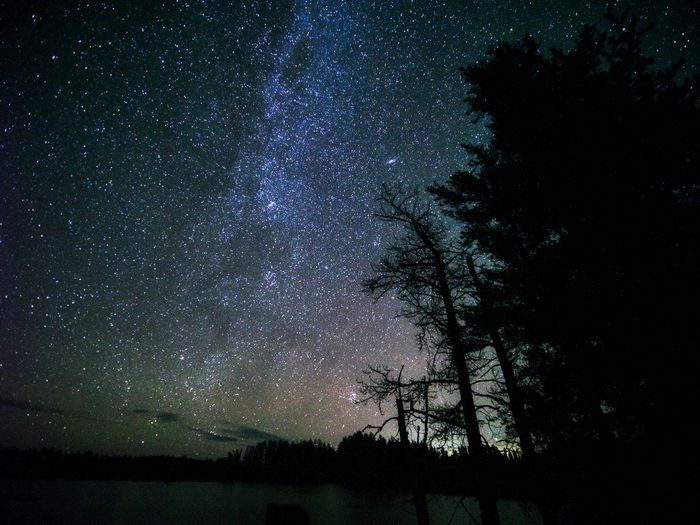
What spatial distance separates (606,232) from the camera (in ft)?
17.1

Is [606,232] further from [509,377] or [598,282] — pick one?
[509,377]

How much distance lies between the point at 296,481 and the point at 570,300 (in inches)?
8026

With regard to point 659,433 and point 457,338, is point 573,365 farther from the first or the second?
point 457,338

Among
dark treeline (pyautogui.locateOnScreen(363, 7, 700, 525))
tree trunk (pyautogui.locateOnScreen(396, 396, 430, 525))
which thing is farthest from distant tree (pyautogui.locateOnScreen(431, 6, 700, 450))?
tree trunk (pyautogui.locateOnScreen(396, 396, 430, 525))

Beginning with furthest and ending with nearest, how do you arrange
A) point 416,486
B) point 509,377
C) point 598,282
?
point 416,486
point 509,377
point 598,282

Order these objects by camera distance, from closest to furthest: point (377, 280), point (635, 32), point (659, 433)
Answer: point (659, 433)
point (635, 32)
point (377, 280)

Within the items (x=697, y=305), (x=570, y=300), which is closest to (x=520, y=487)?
(x=570, y=300)

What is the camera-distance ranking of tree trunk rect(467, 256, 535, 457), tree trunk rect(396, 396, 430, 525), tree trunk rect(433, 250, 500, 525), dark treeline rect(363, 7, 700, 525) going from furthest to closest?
tree trunk rect(396, 396, 430, 525) → tree trunk rect(467, 256, 535, 457) → tree trunk rect(433, 250, 500, 525) → dark treeline rect(363, 7, 700, 525)

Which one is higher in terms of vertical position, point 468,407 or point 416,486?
point 468,407

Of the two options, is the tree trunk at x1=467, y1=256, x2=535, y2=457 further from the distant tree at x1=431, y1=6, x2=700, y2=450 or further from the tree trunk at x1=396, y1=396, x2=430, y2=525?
the tree trunk at x1=396, y1=396, x2=430, y2=525

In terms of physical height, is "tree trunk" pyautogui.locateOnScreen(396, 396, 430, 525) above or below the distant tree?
below

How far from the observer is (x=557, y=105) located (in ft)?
19.8

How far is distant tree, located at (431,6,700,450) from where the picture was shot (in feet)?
14.9

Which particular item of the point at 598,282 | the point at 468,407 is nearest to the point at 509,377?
the point at 468,407
